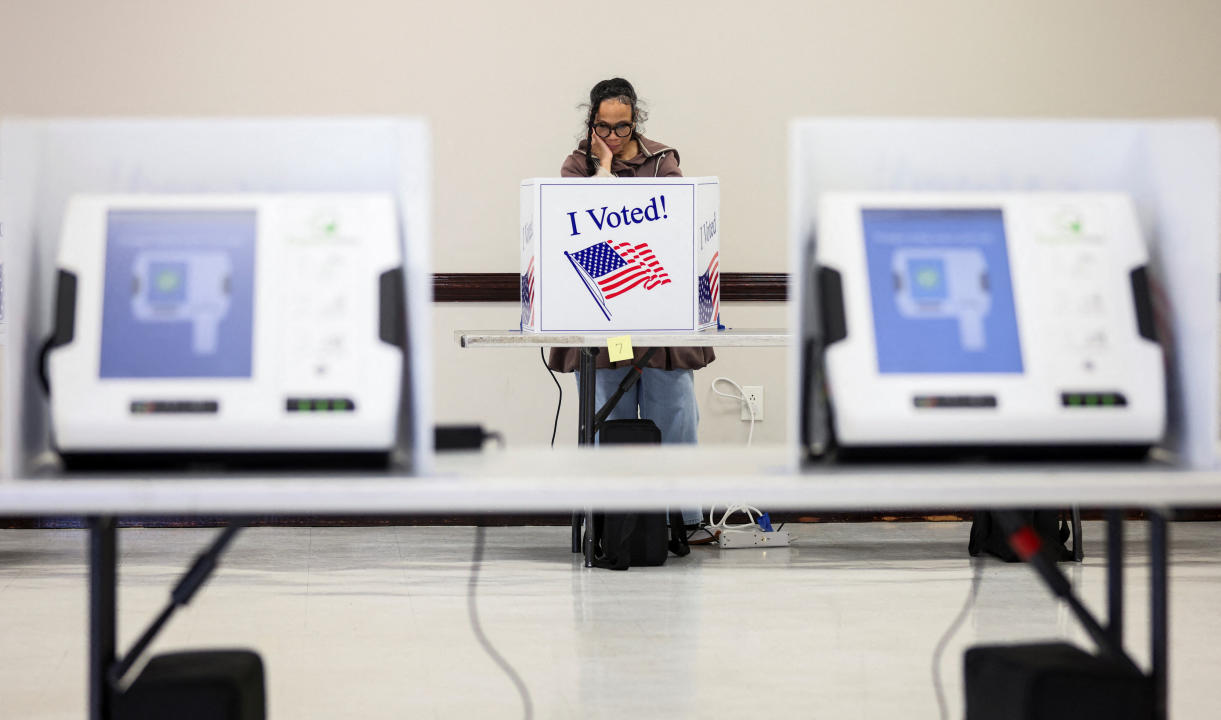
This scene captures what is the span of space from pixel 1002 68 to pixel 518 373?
1917 millimetres

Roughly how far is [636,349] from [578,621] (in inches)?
37.6

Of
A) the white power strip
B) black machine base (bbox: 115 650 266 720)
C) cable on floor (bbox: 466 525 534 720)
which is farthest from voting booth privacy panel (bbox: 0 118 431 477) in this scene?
the white power strip

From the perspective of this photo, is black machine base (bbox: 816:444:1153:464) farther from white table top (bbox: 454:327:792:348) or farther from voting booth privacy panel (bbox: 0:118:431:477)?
white table top (bbox: 454:327:792:348)

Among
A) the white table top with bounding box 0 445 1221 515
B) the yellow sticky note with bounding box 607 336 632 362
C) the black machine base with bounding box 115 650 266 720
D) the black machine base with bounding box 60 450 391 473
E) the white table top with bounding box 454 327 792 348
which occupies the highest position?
the white table top with bounding box 454 327 792 348

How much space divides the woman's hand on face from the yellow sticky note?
0.75 meters

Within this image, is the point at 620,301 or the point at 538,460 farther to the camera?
the point at 620,301

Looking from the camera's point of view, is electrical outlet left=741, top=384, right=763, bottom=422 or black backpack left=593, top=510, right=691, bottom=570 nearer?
black backpack left=593, top=510, right=691, bottom=570

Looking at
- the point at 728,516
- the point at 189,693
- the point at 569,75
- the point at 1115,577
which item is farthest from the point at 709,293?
the point at 189,693

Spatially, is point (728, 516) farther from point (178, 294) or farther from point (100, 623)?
point (178, 294)

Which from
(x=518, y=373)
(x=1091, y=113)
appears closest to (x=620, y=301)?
(x=518, y=373)

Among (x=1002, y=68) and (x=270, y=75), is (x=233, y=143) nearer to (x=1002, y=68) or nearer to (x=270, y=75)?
(x=270, y=75)

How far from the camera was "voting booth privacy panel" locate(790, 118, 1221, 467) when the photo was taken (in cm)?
103

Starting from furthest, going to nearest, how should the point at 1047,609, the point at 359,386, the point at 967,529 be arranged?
the point at 967,529 → the point at 1047,609 → the point at 359,386

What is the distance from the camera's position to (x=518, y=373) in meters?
3.65
